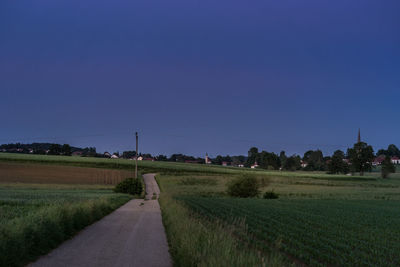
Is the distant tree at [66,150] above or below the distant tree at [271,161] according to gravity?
above

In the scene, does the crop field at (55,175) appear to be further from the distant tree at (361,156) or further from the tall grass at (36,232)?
the distant tree at (361,156)

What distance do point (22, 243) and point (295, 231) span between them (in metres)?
13.3

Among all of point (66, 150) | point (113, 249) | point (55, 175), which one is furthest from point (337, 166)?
point (113, 249)

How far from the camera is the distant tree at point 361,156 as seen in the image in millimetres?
136500

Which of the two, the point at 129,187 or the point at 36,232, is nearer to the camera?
the point at 36,232

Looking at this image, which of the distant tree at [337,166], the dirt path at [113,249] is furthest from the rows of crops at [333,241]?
the distant tree at [337,166]

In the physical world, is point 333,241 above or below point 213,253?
below

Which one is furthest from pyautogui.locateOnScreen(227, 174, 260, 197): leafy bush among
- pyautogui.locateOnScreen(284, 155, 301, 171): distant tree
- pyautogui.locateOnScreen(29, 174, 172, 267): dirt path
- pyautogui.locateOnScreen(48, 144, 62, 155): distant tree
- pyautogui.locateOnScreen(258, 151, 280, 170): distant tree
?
pyautogui.locateOnScreen(284, 155, 301, 171): distant tree

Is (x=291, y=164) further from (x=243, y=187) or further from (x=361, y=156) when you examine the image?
(x=243, y=187)

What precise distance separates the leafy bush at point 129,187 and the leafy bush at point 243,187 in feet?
43.9

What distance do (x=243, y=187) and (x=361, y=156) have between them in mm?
90056

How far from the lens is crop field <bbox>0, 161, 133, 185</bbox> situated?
70.9 meters

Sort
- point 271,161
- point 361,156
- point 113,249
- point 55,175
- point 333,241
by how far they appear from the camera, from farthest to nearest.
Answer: point 271,161 → point 361,156 → point 55,175 → point 333,241 → point 113,249

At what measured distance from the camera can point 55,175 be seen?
77.1 meters
